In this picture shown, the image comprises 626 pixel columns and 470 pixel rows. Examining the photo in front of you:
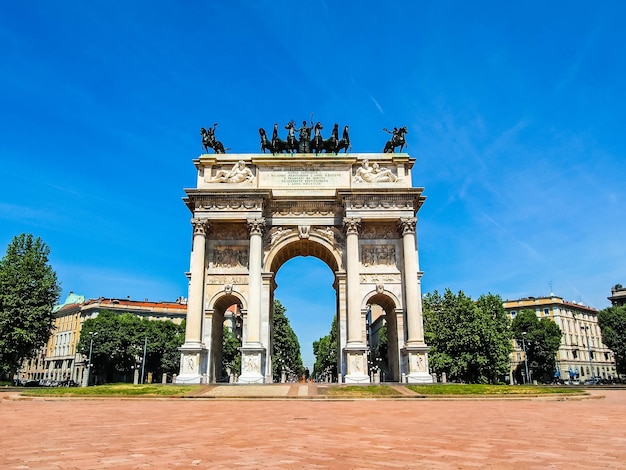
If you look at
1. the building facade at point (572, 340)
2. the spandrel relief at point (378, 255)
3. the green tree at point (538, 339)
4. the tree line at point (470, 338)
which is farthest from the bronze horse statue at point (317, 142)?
the building facade at point (572, 340)

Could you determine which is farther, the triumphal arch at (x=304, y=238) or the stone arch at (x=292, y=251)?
the stone arch at (x=292, y=251)

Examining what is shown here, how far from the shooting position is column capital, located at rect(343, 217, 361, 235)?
36531 millimetres

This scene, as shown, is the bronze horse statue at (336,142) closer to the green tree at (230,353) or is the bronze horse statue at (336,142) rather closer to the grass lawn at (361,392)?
the grass lawn at (361,392)

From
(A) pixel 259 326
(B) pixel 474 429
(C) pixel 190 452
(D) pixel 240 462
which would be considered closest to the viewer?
(D) pixel 240 462

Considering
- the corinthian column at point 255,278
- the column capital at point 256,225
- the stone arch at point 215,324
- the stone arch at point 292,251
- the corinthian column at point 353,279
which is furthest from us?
the stone arch at point 292,251

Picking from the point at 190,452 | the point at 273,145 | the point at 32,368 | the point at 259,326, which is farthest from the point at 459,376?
the point at 32,368

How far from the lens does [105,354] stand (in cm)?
7394

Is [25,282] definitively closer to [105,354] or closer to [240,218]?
[240,218]

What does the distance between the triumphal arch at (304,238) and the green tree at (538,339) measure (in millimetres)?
45675

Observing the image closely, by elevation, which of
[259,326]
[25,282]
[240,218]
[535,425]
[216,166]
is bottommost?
[535,425]

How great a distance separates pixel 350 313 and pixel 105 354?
175 feet

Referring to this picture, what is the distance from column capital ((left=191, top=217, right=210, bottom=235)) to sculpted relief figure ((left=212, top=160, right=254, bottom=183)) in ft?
11.8

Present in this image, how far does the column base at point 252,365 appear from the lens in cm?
3231

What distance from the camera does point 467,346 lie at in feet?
179
